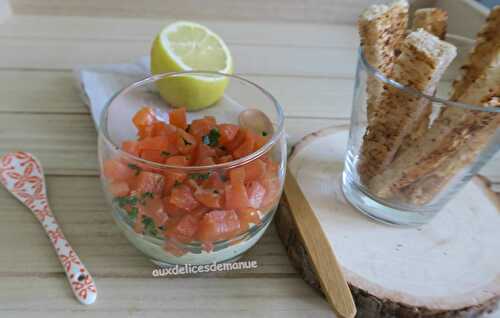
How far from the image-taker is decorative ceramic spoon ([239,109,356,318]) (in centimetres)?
46

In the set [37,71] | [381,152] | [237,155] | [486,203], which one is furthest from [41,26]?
[486,203]

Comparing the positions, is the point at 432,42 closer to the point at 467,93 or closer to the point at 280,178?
the point at 467,93

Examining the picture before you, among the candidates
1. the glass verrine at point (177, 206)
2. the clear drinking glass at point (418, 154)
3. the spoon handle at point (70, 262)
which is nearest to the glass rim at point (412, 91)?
the clear drinking glass at point (418, 154)

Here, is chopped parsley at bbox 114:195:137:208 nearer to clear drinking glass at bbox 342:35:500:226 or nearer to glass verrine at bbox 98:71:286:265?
glass verrine at bbox 98:71:286:265

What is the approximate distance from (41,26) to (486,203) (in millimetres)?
976

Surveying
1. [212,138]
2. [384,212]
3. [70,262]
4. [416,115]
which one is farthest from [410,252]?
[70,262]

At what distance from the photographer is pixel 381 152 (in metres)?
0.53

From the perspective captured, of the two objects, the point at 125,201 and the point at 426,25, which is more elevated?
the point at 426,25

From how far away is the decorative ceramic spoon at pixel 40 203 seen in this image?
0.49m

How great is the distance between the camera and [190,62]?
77cm

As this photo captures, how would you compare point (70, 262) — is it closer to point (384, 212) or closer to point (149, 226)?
point (149, 226)

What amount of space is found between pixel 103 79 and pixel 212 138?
367 mm

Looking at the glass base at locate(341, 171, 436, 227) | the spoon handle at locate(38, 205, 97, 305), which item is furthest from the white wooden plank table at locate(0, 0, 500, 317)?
the glass base at locate(341, 171, 436, 227)

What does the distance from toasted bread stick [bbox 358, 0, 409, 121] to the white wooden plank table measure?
0.22 metres
